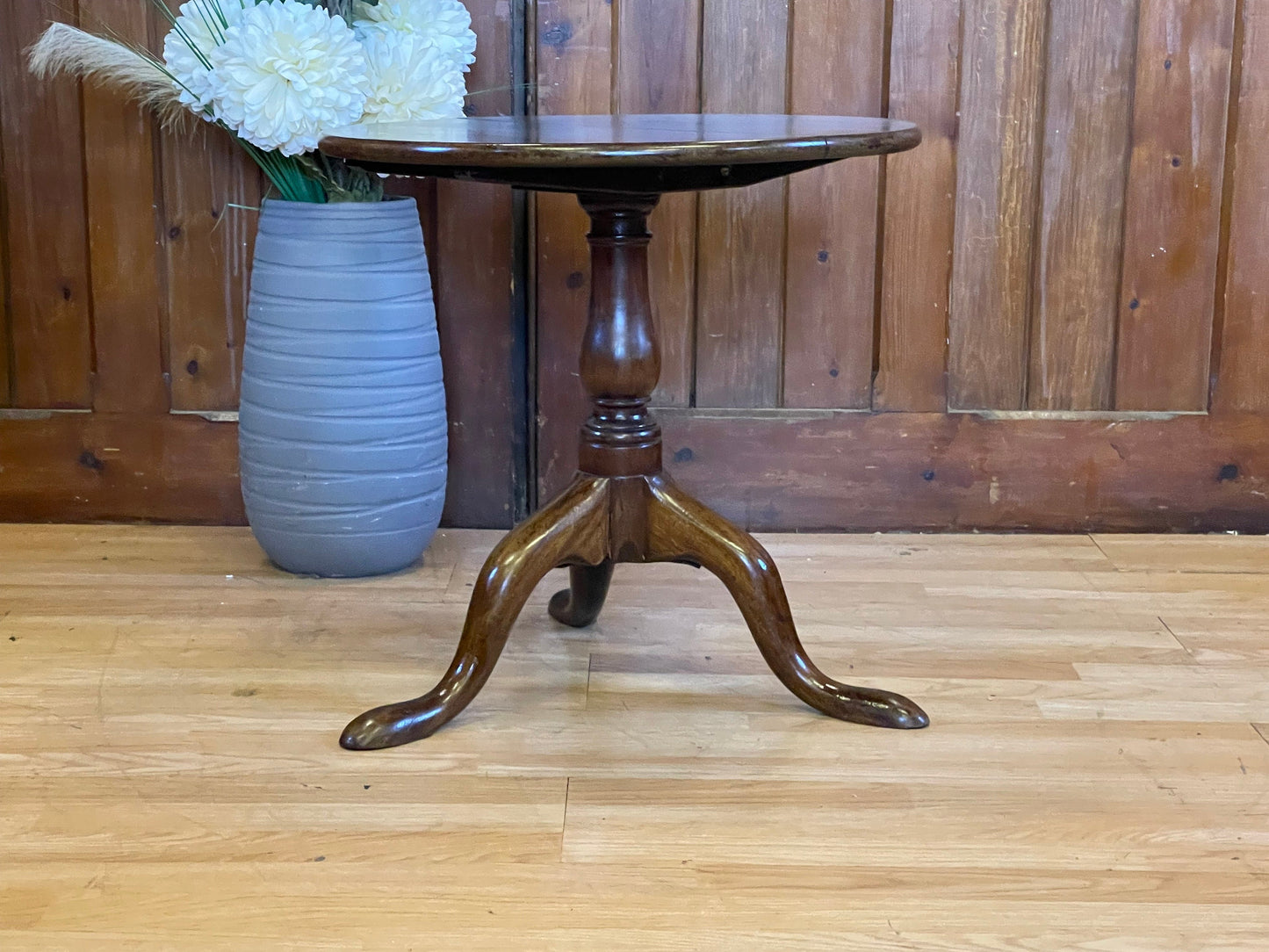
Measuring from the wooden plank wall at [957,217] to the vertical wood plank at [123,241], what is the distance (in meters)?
0.55

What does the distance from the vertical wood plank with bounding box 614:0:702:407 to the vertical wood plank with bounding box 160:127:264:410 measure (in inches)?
21.1

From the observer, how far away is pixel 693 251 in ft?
6.21

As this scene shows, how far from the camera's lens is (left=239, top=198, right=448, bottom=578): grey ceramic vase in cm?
168

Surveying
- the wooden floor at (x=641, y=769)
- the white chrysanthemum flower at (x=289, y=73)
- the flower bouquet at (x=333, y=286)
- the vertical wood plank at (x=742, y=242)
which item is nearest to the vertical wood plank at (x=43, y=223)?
the flower bouquet at (x=333, y=286)

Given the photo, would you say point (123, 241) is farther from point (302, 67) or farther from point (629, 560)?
point (629, 560)

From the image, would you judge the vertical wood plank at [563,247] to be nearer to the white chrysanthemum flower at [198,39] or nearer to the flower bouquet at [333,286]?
the flower bouquet at [333,286]

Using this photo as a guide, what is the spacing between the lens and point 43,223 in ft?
6.24

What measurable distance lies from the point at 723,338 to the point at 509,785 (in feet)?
2.91

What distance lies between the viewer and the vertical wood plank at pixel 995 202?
1.84 m

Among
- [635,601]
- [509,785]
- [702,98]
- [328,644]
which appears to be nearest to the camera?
[509,785]

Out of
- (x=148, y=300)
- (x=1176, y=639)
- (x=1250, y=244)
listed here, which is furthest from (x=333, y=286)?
(x=1250, y=244)

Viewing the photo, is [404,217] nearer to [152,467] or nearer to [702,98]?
[702,98]

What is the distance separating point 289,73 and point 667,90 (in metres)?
0.54

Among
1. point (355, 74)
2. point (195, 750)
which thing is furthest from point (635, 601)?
point (355, 74)
